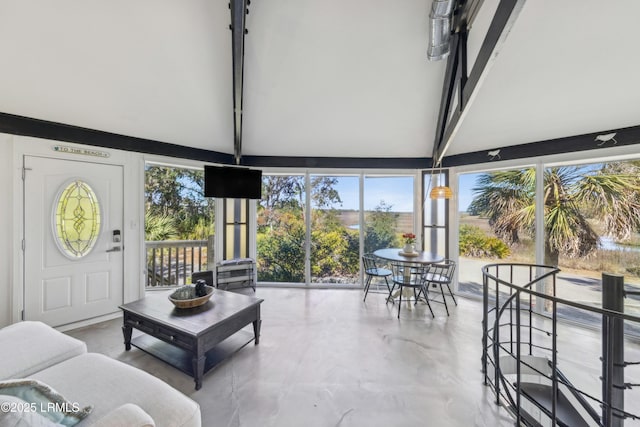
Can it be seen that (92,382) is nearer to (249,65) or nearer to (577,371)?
(249,65)

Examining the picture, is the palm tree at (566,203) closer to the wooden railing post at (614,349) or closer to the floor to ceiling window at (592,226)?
the floor to ceiling window at (592,226)

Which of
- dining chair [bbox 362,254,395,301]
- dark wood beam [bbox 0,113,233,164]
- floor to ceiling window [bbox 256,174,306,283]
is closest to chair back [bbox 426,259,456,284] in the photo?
dining chair [bbox 362,254,395,301]

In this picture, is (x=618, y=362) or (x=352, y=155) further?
(x=352, y=155)

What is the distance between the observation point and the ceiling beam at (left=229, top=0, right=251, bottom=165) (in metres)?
2.34

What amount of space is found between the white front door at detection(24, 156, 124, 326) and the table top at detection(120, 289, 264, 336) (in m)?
1.34

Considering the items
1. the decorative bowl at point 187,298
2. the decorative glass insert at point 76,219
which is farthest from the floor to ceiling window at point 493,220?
the decorative glass insert at point 76,219

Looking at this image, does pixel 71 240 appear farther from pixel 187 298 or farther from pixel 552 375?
pixel 552 375

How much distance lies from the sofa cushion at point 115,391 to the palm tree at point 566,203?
4.64 meters

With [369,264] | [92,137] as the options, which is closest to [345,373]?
[369,264]

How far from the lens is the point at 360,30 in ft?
9.15

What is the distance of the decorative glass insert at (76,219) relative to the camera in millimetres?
3096

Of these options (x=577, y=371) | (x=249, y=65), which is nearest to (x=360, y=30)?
(x=249, y=65)

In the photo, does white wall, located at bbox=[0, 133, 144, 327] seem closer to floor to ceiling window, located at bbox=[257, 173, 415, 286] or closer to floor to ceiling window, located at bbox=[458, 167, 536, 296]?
floor to ceiling window, located at bbox=[257, 173, 415, 286]

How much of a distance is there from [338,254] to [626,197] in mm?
4047
